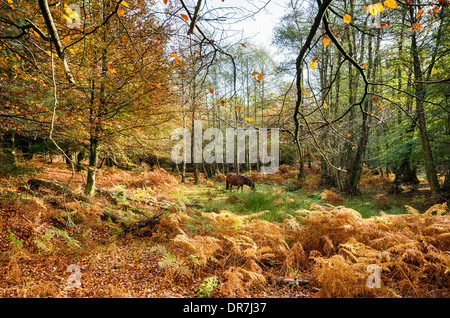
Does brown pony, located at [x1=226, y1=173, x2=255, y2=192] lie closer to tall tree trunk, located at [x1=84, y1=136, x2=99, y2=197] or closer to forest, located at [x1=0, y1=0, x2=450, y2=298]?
forest, located at [x1=0, y1=0, x2=450, y2=298]

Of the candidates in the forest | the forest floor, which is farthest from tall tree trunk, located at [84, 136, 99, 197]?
the forest floor

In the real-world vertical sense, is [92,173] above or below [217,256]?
above

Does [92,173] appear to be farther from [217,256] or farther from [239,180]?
[239,180]

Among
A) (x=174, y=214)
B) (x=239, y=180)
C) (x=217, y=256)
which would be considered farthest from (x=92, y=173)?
(x=239, y=180)

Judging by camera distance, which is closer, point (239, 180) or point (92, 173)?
point (92, 173)

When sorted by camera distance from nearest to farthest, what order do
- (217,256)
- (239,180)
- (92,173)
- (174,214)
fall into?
(217,256), (174,214), (92,173), (239,180)

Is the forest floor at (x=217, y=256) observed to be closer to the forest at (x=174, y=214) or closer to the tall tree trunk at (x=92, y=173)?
the forest at (x=174, y=214)

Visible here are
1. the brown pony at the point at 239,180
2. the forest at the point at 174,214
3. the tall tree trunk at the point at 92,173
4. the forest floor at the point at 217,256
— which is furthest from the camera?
the brown pony at the point at 239,180

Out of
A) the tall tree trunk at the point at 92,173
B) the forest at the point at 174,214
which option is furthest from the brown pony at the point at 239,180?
the tall tree trunk at the point at 92,173

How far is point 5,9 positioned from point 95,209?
433 cm
